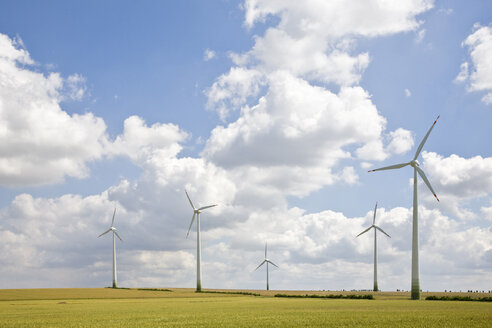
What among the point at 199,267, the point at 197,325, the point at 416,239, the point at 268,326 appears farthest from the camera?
the point at 199,267

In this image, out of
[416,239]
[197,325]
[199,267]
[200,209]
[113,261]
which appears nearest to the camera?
[197,325]

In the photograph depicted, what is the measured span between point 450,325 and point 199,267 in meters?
117

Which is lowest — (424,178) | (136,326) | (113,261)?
(113,261)

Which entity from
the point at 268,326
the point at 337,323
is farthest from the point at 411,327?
the point at 268,326

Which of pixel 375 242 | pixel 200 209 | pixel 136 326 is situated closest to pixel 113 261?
pixel 200 209

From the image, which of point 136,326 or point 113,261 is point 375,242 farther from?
point 136,326

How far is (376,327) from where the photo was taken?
27.8 metres

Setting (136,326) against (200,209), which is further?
(200,209)

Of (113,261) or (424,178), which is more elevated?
(424,178)

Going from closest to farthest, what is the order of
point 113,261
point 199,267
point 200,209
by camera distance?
point 199,267 < point 200,209 < point 113,261

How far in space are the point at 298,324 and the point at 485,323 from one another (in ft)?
37.2

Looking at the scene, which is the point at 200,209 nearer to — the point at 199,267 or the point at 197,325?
the point at 199,267

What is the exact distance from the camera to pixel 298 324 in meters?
30.7

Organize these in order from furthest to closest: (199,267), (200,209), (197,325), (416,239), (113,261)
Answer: (113,261)
(200,209)
(199,267)
(416,239)
(197,325)
